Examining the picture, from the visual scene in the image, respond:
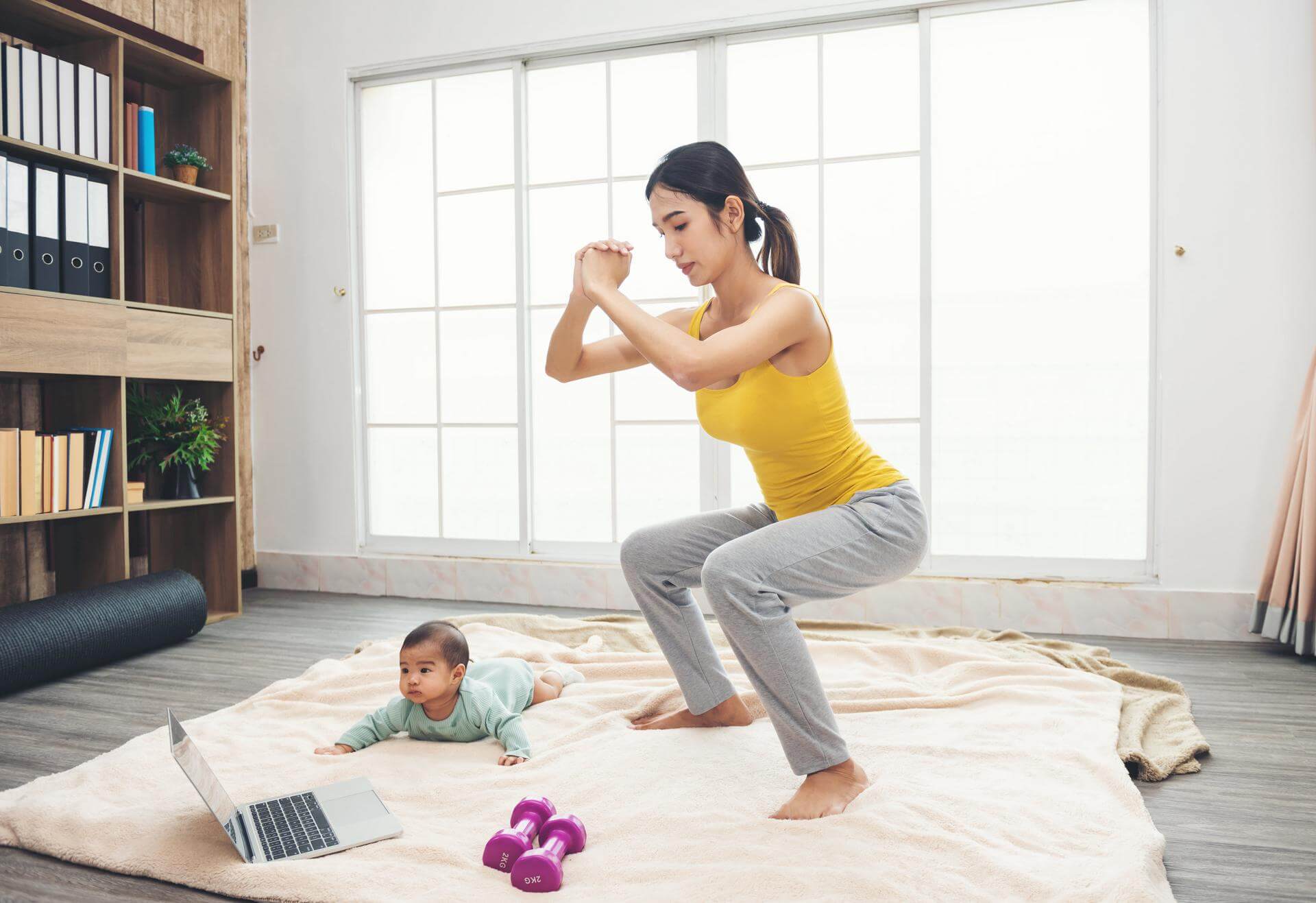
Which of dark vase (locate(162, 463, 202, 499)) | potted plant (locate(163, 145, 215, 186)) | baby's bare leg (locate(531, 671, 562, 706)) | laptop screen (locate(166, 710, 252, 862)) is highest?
potted plant (locate(163, 145, 215, 186))

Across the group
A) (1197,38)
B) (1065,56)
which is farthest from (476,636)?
(1197,38)

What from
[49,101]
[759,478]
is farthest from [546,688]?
[49,101]

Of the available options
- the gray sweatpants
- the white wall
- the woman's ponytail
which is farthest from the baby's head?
the white wall

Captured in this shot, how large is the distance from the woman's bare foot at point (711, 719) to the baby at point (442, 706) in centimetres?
29

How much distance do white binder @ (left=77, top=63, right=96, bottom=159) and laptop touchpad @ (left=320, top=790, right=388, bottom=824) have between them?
238cm

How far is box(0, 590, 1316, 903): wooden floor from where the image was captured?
→ 1.37 meters

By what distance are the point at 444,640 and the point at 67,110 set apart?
2240 millimetres

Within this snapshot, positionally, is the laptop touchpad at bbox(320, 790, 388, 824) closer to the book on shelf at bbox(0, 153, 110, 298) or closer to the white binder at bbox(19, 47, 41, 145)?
the book on shelf at bbox(0, 153, 110, 298)

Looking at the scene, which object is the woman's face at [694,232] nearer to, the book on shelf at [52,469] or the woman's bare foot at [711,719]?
the woman's bare foot at [711,719]

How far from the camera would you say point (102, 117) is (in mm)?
2930

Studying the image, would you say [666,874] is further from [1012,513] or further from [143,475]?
[143,475]

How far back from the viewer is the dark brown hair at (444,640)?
1.80m

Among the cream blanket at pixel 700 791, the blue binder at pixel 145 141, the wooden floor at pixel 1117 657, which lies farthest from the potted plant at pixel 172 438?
the cream blanket at pixel 700 791

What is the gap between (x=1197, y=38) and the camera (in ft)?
9.61
